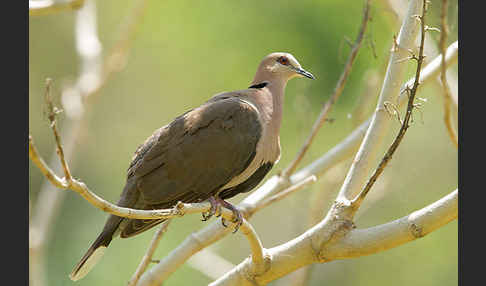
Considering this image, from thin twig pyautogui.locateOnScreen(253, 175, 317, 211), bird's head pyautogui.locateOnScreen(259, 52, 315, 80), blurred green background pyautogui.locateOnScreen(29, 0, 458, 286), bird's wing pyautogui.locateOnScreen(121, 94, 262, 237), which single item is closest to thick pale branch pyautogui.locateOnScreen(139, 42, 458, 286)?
thin twig pyautogui.locateOnScreen(253, 175, 317, 211)

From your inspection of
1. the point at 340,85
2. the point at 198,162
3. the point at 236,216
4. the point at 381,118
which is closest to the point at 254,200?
the point at 198,162

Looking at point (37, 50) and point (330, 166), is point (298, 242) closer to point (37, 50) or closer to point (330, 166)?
point (330, 166)

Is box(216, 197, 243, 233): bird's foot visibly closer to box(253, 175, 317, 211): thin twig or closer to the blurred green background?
box(253, 175, 317, 211): thin twig

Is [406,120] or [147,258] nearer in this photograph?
[406,120]

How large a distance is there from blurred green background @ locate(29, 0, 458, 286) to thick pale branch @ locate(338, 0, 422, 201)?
2.70m

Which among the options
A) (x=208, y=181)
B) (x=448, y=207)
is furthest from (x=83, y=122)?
(x=448, y=207)

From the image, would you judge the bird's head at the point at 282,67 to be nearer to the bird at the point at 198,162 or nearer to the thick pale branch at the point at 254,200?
the bird at the point at 198,162

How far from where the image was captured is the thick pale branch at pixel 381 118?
295 cm

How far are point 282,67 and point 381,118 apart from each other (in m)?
1.65

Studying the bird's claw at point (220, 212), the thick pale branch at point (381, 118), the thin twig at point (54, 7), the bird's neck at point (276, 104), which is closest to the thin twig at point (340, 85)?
the bird's neck at point (276, 104)

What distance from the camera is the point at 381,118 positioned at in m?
2.99

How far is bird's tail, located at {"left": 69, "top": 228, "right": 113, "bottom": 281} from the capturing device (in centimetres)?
358

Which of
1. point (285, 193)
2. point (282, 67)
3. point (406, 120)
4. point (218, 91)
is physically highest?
point (406, 120)

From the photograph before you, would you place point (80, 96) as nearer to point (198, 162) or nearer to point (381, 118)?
point (198, 162)
